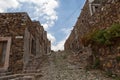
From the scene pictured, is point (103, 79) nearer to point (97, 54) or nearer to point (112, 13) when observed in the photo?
point (97, 54)

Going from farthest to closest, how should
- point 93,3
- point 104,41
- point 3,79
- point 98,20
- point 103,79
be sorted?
1. point 93,3
2. point 98,20
3. point 3,79
4. point 104,41
5. point 103,79

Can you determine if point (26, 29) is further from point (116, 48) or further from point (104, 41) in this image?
point (116, 48)

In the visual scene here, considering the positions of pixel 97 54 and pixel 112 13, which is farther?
pixel 97 54

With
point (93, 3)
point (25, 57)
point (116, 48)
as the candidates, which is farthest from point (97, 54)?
point (93, 3)

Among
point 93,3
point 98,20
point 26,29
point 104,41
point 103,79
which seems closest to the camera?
point 103,79

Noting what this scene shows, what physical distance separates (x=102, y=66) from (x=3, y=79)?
3503mm

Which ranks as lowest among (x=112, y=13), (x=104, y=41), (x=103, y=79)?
(x=103, y=79)

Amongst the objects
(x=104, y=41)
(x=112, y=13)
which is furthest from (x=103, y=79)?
(x=112, y=13)

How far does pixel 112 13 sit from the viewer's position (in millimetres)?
5695

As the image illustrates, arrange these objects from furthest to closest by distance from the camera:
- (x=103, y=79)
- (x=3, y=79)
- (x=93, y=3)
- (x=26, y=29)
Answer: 1. (x=93, y=3)
2. (x=26, y=29)
3. (x=3, y=79)
4. (x=103, y=79)

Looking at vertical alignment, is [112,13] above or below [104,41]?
above

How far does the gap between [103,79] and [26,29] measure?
178 inches

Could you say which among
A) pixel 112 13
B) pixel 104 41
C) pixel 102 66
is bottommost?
pixel 102 66

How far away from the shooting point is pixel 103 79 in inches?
189
